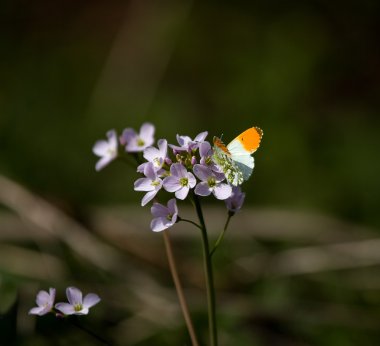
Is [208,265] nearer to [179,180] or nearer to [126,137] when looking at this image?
[179,180]

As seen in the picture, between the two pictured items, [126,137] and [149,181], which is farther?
[126,137]

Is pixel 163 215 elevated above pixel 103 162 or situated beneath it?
situated beneath

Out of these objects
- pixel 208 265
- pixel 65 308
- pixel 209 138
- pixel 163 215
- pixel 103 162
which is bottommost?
pixel 65 308

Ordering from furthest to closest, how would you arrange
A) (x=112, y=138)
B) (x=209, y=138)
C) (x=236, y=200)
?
1. (x=209, y=138)
2. (x=112, y=138)
3. (x=236, y=200)

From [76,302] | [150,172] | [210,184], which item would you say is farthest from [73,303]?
[210,184]

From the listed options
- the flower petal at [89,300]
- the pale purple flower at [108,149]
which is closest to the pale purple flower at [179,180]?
the flower petal at [89,300]

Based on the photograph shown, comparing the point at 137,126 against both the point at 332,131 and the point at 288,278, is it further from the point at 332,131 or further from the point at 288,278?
the point at 288,278

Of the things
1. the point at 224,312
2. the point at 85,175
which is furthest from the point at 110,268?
the point at 85,175
